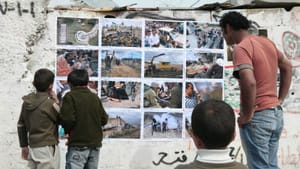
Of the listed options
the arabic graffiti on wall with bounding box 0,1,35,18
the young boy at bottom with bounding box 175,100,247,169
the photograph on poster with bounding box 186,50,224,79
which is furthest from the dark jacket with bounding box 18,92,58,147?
the young boy at bottom with bounding box 175,100,247,169

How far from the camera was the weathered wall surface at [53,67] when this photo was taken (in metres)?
5.50

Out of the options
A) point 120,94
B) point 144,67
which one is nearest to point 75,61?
point 120,94

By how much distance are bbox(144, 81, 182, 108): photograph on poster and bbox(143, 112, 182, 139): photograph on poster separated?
101mm

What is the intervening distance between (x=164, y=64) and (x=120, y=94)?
60 cm

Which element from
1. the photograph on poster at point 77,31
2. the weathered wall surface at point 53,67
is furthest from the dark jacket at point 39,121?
the photograph on poster at point 77,31

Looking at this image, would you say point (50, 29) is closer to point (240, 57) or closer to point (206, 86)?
point (206, 86)

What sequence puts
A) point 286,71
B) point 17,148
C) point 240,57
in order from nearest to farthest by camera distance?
point 240,57 → point 286,71 → point 17,148

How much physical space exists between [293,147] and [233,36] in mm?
2465

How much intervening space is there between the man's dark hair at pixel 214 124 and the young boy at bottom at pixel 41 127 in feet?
→ 7.78

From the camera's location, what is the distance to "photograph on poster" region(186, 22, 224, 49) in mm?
5840

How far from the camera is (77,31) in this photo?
5.61 metres

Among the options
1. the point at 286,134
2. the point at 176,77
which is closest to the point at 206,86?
the point at 176,77

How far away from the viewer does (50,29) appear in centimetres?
557

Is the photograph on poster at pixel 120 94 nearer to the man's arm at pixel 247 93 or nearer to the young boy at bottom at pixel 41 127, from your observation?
the young boy at bottom at pixel 41 127
